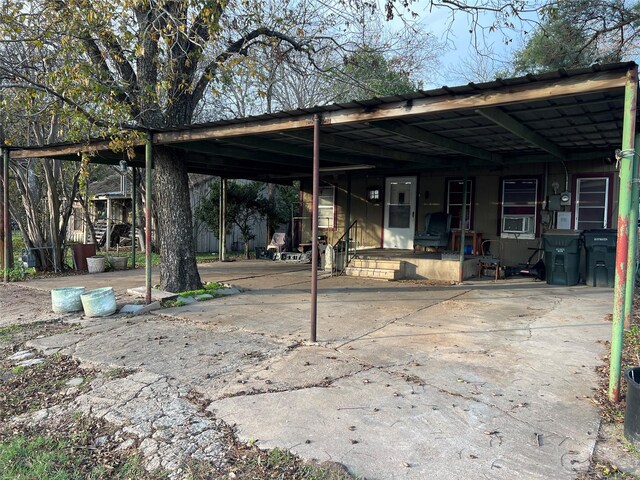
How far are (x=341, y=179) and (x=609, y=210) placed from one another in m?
6.42

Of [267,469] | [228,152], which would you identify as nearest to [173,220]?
[228,152]

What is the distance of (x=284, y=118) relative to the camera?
5277 millimetres

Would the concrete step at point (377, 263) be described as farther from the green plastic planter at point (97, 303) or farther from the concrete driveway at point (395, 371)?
the green plastic planter at point (97, 303)

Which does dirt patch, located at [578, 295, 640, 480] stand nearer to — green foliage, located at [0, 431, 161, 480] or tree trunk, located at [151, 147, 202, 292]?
green foliage, located at [0, 431, 161, 480]

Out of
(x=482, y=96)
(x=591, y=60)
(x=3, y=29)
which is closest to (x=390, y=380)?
(x=482, y=96)

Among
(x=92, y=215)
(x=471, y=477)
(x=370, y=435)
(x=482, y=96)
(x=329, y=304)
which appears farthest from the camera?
(x=92, y=215)

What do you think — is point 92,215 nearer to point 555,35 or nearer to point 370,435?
point 555,35

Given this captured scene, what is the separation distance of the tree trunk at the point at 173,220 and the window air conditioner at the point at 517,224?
6.88 meters

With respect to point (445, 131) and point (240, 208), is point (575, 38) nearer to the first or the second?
point (445, 131)

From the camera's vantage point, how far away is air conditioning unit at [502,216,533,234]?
971cm

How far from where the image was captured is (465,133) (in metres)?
6.52

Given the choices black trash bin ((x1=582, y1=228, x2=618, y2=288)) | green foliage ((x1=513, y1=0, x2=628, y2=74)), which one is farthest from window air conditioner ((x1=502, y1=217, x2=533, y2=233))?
green foliage ((x1=513, y1=0, x2=628, y2=74))

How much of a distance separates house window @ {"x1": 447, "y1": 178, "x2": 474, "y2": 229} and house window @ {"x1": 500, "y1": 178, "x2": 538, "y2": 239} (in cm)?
74

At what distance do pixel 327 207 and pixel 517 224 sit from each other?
5206mm
